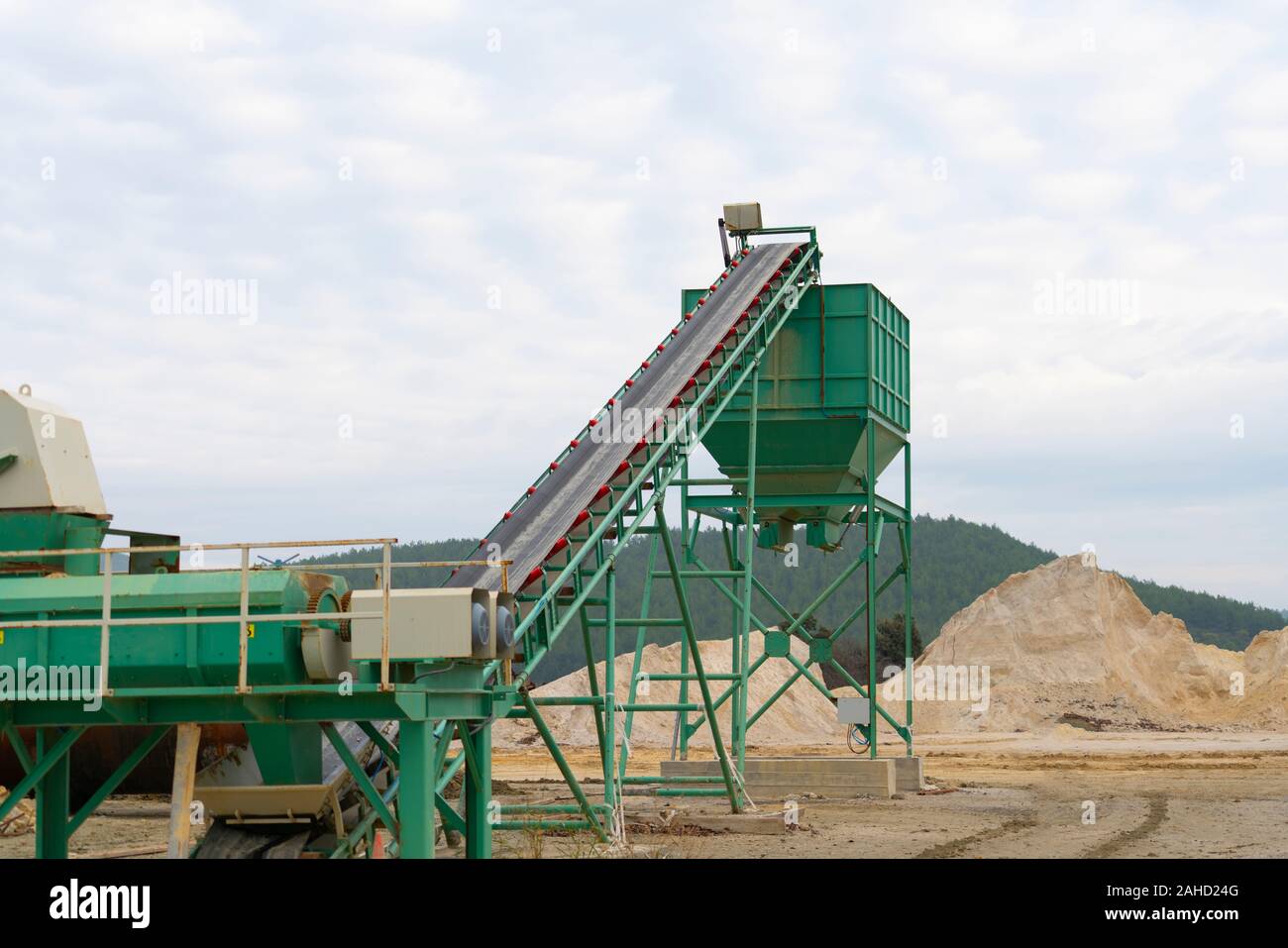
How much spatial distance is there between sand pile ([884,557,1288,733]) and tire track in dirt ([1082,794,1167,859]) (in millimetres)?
28309

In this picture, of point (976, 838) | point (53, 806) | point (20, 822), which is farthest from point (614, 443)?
point (20, 822)

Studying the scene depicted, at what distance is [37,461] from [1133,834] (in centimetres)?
1414

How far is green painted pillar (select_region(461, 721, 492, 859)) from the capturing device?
47.9ft

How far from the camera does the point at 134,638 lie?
42.7 ft

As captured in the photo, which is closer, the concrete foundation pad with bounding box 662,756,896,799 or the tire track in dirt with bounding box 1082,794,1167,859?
the tire track in dirt with bounding box 1082,794,1167,859

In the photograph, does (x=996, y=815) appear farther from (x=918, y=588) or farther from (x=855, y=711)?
(x=918, y=588)

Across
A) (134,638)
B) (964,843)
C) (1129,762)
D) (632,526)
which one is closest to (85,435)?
(134,638)

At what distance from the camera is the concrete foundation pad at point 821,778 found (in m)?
27.1

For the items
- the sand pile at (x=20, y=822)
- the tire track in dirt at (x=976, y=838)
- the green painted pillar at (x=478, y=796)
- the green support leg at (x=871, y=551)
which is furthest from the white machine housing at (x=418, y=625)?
the green support leg at (x=871, y=551)

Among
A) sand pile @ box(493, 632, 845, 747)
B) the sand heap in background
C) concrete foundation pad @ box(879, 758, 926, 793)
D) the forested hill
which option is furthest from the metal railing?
the forested hill

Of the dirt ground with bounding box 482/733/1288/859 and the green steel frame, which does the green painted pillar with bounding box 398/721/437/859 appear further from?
the dirt ground with bounding box 482/733/1288/859

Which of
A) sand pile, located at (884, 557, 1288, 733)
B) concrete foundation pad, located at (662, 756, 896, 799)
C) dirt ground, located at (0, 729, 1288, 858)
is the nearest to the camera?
dirt ground, located at (0, 729, 1288, 858)

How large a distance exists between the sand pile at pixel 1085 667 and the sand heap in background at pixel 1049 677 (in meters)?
0.05
